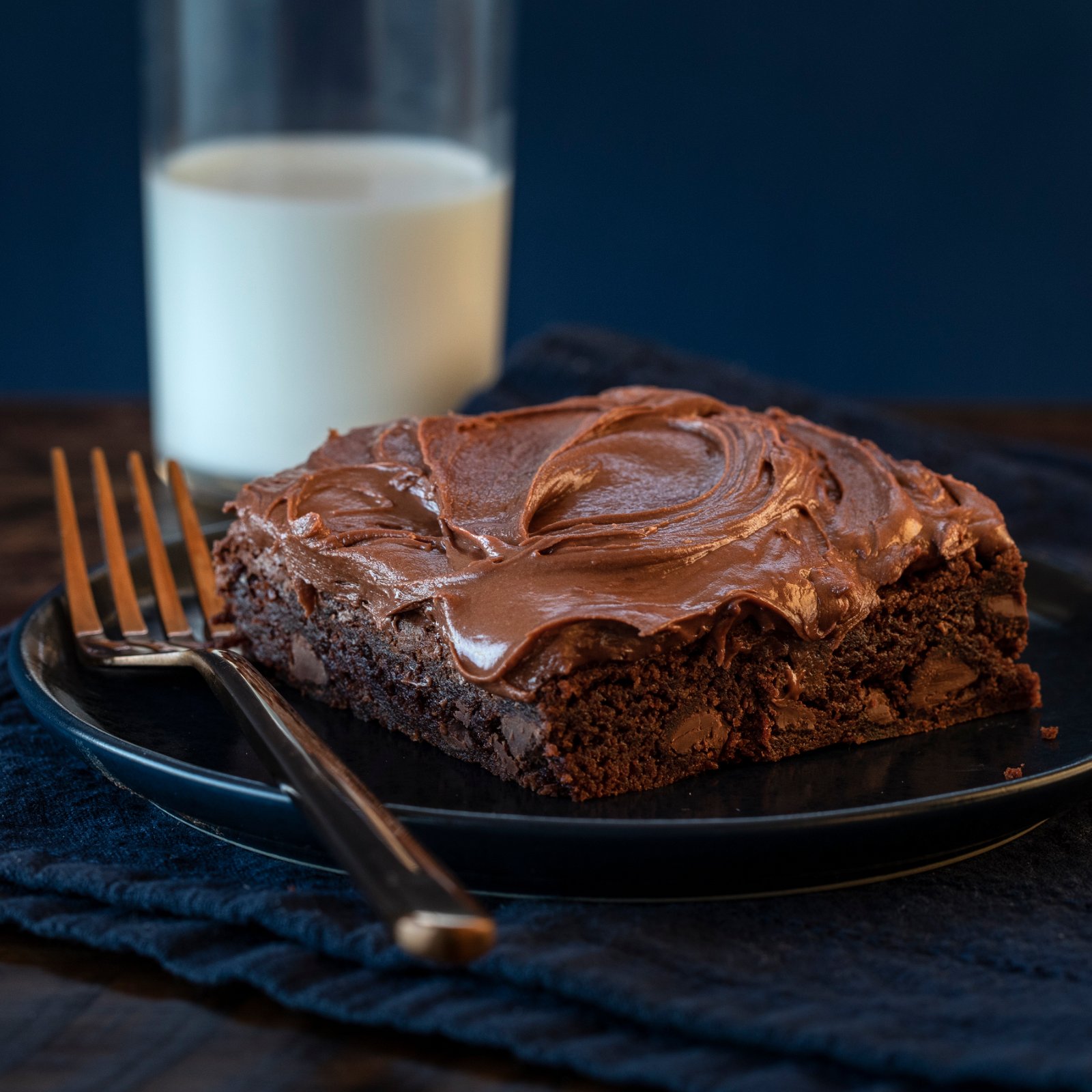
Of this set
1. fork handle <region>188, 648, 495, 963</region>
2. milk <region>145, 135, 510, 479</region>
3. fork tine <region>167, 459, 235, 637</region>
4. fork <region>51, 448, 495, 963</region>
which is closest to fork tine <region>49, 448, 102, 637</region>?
fork <region>51, 448, 495, 963</region>

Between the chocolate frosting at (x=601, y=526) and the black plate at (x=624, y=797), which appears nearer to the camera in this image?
the black plate at (x=624, y=797)

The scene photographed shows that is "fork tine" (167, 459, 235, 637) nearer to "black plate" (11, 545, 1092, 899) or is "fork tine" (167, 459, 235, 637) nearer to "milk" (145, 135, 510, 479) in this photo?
"black plate" (11, 545, 1092, 899)

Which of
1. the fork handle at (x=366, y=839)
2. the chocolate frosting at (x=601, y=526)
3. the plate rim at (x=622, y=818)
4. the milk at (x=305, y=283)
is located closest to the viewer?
the fork handle at (x=366, y=839)

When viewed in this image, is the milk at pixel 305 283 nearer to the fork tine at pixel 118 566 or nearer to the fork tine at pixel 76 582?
the fork tine at pixel 118 566

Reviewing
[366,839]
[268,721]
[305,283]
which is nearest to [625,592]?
[268,721]

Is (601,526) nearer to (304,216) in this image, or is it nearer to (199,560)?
(199,560)

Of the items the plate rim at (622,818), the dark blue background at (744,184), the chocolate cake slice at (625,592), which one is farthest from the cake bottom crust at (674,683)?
the dark blue background at (744,184)

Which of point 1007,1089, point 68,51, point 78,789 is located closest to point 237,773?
point 78,789
